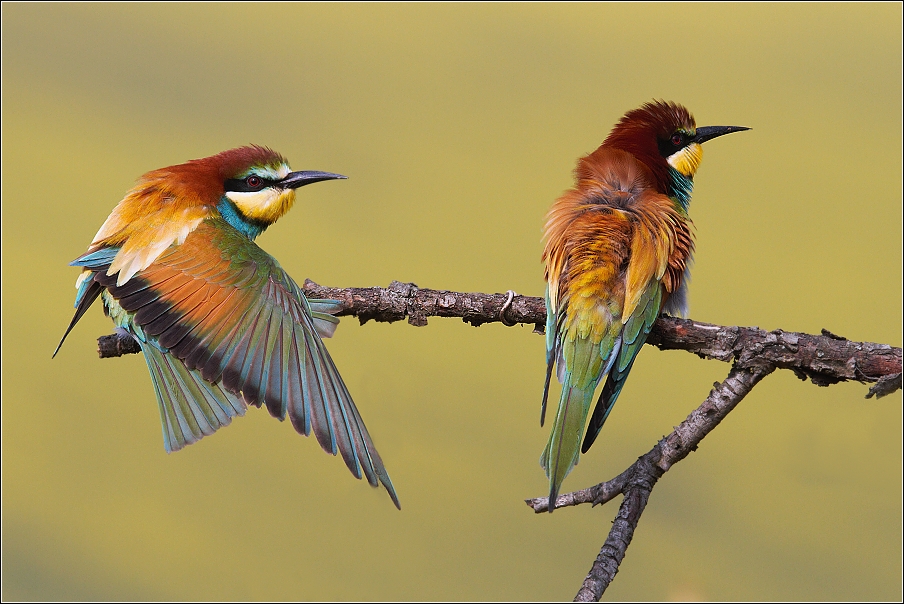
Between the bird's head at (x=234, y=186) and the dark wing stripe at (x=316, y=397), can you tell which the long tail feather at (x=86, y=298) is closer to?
the bird's head at (x=234, y=186)

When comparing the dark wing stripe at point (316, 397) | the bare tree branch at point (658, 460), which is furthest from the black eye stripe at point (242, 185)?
the bare tree branch at point (658, 460)

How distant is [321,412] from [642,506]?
750 millimetres

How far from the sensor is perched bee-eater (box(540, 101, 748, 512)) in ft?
5.81

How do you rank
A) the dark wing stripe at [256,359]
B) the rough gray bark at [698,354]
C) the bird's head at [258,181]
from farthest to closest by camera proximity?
the bird's head at [258,181] → the dark wing stripe at [256,359] → the rough gray bark at [698,354]

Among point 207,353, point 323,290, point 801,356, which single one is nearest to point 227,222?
point 323,290

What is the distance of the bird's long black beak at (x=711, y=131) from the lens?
2.47 meters

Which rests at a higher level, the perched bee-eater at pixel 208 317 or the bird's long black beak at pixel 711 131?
the bird's long black beak at pixel 711 131

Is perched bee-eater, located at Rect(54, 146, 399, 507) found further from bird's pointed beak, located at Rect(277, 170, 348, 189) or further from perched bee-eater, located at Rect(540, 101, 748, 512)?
perched bee-eater, located at Rect(540, 101, 748, 512)

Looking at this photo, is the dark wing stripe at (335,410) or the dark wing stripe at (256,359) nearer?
the dark wing stripe at (335,410)

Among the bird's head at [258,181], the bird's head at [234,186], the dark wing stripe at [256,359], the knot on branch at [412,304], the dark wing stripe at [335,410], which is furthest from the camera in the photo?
the bird's head at [258,181]

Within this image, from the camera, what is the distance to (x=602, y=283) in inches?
71.9

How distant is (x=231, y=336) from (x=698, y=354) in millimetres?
1124

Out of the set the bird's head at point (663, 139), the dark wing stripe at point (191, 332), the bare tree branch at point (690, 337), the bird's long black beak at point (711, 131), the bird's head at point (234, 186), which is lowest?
the dark wing stripe at point (191, 332)

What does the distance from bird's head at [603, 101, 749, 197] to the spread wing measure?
994 mm
